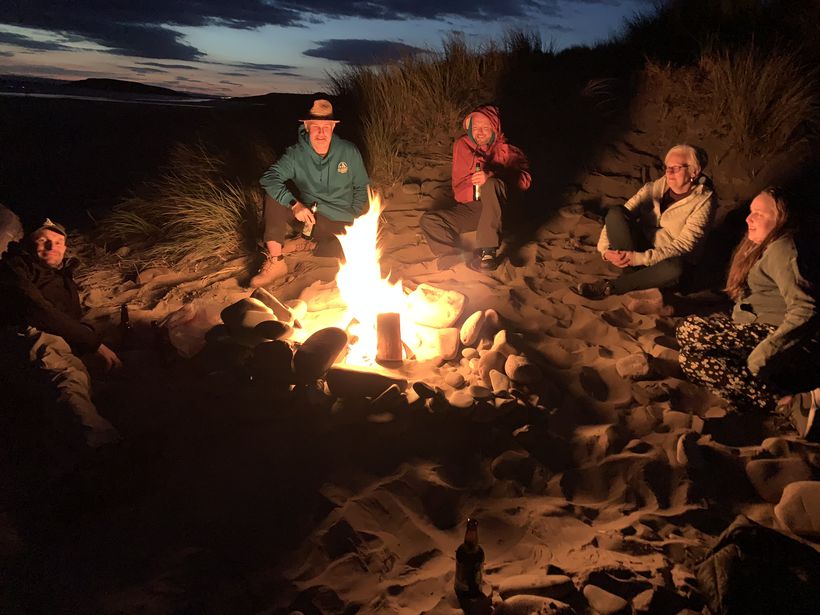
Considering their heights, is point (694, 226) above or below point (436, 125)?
below

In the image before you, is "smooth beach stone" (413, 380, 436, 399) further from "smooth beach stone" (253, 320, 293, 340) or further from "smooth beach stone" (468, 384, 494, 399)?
"smooth beach stone" (253, 320, 293, 340)

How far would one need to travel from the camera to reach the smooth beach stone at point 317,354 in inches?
134

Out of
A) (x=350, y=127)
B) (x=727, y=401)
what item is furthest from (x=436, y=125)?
(x=727, y=401)

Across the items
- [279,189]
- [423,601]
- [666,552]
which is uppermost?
[279,189]

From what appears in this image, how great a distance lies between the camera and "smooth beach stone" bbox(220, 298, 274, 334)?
382 centimetres

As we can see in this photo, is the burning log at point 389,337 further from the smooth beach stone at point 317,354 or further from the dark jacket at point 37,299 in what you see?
the dark jacket at point 37,299

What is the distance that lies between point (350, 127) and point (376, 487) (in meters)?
5.78

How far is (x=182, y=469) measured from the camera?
115 inches

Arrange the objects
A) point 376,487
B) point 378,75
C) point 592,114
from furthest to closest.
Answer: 1. point 378,75
2. point 592,114
3. point 376,487

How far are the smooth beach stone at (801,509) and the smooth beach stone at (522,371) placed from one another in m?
1.37

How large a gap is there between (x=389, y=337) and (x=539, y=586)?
6.27ft

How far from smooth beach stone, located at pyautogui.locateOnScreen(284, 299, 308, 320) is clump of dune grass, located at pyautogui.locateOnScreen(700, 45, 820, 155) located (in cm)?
494

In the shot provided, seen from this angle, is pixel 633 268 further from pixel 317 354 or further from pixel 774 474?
pixel 317 354

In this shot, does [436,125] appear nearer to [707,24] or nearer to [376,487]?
[707,24]
